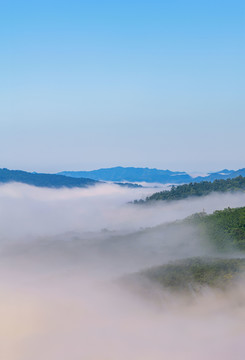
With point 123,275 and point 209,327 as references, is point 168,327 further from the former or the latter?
point 123,275

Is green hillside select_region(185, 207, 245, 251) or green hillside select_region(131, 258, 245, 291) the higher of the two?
green hillside select_region(185, 207, 245, 251)

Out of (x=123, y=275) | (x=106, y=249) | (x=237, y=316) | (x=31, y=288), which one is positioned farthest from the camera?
(x=106, y=249)

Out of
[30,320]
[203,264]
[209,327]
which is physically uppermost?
[203,264]

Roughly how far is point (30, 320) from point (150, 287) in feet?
101

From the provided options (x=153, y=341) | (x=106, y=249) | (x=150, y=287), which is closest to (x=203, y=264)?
(x=150, y=287)

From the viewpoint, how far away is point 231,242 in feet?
391

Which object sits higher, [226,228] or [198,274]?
[226,228]

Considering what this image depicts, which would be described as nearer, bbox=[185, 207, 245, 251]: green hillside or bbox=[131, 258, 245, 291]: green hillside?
bbox=[131, 258, 245, 291]: green hillside

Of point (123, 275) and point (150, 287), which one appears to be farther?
point (123, 275)

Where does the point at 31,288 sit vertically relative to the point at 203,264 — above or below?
below

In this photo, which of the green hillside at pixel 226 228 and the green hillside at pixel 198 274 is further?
the green hillside at pixel 226 228

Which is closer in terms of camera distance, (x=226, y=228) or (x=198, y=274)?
(x=198, y=274)

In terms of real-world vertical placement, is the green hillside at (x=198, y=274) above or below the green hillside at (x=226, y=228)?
below

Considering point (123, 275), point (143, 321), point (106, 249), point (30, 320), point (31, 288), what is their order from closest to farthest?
point (143, 321) → point (30, 320) → point (123, 275) → point (31, 288) → point (106, 249)
